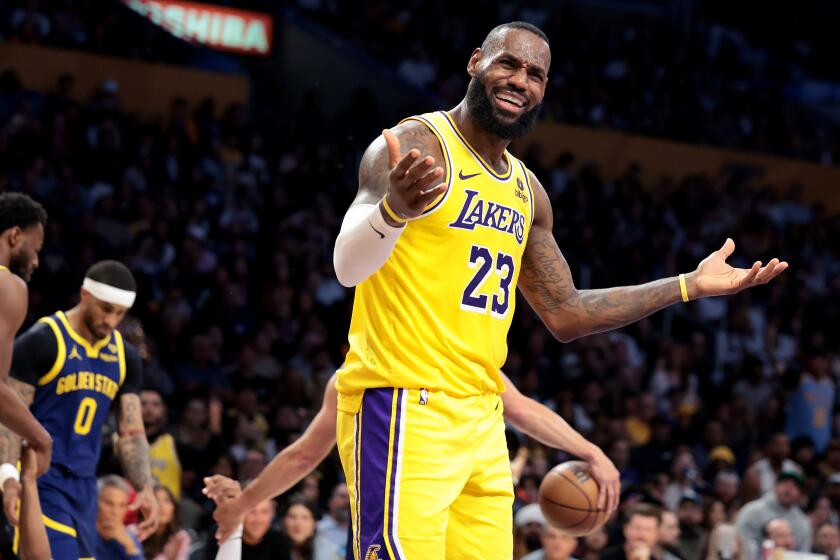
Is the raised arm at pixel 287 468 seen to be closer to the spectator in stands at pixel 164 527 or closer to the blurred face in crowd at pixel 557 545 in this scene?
the spectator in stands at pixel 164 527

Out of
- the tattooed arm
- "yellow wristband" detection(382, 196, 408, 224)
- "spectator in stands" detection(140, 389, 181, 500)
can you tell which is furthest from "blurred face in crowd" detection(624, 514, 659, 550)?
"yellow wristband" detection(382, 196, 408, 224)

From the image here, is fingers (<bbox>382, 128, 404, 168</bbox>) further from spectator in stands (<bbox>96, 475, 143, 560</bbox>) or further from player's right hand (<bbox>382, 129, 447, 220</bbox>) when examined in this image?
spectator in stands (<bbox>96, 475, 143, 560</bbox>)

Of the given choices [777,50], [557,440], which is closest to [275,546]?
[557,440]

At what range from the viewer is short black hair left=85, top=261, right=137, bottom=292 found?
6.24m

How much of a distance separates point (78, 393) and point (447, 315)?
8.60 ft

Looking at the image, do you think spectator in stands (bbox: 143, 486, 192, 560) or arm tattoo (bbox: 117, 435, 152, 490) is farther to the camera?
spectator in stands (bbox: 143, 486, 192, 560)

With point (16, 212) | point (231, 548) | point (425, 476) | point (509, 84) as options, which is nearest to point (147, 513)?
point (231, 548)

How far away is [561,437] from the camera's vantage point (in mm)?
5359

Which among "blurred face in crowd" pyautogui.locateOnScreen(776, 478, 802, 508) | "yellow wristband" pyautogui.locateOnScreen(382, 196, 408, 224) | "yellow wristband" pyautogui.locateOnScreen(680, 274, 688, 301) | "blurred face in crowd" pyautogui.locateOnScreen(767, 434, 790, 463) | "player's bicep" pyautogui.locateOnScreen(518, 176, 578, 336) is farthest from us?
"blurred face in crowd" pyautogui.locateOnScreen(767, 434, 790, 463)

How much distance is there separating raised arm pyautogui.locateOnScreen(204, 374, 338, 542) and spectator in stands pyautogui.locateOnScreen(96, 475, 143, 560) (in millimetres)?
1873

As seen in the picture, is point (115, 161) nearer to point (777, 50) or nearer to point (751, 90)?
point (751, 90)

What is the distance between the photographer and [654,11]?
21.7 m

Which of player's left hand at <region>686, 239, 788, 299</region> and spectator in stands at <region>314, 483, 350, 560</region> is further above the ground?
player's left hand at <region>686, 239, 788, 299</region>

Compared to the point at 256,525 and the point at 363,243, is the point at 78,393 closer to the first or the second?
the point at 256,525
